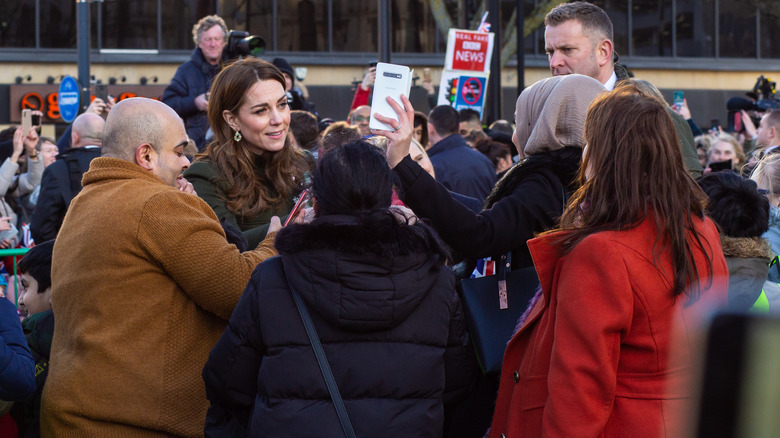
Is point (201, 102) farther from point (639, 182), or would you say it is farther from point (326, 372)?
point (639, 182)

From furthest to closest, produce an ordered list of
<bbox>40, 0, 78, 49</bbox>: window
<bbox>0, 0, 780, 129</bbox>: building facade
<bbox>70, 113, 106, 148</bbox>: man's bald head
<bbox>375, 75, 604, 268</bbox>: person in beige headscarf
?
<bbox>40, 0, 78, 49</bbox>: window → <bbox>0, 0, 780, 129</bbox>: building facade → <bbox>70, 113, 106, 148</bbox>: man's bald head → <bbox>375, 75, 604, 268</bbox>: person in beige headscarf

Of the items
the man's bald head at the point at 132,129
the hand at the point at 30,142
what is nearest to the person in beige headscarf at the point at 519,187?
the man's bald head at the point at 132,129

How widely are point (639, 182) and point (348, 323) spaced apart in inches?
39.1

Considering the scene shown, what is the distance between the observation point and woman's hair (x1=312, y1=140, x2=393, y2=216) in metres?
2.99

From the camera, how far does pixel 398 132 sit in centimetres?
340

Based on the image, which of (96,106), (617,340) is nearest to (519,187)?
(617,340)

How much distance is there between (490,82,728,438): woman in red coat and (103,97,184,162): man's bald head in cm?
156

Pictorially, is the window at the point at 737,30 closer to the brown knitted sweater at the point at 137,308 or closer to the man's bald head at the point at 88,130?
the man's bald head at the point at 88,130

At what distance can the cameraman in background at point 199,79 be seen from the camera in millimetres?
7395

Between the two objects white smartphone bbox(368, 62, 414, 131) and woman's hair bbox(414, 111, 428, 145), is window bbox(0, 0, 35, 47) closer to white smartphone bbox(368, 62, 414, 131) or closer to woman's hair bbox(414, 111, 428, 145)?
woman's hair bbox(414, 111, 428, 145)

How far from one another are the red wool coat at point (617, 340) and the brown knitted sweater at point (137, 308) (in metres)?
1.28

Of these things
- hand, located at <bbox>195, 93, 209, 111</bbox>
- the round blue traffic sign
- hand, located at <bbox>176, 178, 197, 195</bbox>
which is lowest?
hand, located at <bbox>176, 178, 197, 195</bbox>

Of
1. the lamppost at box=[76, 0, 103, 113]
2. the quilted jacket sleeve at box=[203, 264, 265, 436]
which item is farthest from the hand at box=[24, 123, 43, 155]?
the quilted jacket sleeve at box=[203, 264, 265, 436]

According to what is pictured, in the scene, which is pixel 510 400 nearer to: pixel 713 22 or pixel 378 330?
pixel 378 330
